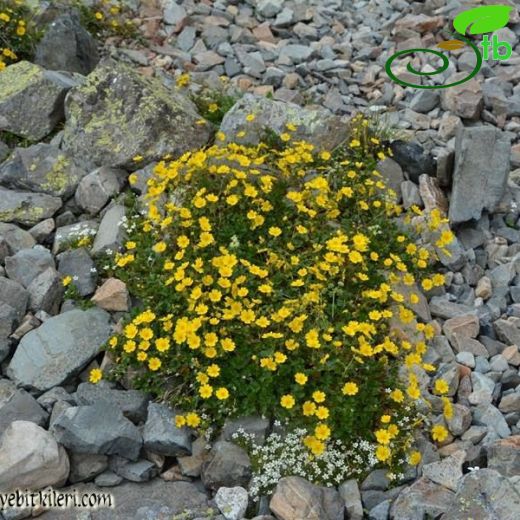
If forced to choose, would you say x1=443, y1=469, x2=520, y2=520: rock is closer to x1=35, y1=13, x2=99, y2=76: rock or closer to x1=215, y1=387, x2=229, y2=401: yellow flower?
x1=215, y1=387, x2=229, y2=401: yellow flower

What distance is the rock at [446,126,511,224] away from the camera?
18.6 ft

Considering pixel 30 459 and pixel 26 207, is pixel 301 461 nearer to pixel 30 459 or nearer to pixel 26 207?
pixel 30 459

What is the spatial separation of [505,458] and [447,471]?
0.32m

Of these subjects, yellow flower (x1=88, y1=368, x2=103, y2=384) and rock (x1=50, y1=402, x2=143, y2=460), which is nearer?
rock (x1=50, y1=402, x2=143, y2=460)

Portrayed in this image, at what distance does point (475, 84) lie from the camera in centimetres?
704

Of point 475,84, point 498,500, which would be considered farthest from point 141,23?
point 498,500

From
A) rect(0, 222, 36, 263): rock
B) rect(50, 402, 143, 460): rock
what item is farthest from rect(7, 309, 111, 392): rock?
rect(0, 222, 36, 263): rock

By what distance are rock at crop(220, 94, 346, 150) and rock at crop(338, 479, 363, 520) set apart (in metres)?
2.84

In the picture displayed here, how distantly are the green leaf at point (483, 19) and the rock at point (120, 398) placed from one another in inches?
225

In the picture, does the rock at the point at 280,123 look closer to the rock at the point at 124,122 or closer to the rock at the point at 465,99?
the rock at the point at 124,122

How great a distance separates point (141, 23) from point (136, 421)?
18.5ft

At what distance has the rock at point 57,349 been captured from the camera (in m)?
4.66

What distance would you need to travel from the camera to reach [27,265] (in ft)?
17.4

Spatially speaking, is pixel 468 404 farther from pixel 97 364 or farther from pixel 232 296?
pixel 97 364
